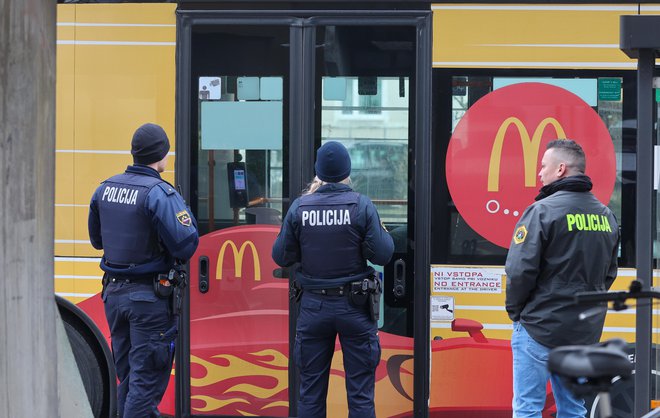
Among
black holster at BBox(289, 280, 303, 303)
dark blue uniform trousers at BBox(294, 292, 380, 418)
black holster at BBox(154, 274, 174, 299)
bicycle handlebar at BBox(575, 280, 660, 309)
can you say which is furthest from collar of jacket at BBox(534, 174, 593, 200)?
black holster at BBox(154, 274, 174, 299)

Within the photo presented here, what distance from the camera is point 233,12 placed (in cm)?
521

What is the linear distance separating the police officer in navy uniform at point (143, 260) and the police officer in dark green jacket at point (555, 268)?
68.8 inches

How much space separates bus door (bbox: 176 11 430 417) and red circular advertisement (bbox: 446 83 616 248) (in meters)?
0.32

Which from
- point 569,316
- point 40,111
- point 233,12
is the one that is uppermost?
point 233,12

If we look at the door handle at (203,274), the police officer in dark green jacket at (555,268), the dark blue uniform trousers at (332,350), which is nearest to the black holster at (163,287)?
the door handle at (203,274)

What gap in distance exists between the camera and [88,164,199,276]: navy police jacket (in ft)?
15.3

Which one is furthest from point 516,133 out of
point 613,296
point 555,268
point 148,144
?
point 613,296

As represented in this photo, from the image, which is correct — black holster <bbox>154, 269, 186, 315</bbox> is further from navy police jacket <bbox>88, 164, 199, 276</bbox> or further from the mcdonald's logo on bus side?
the mcdonald's logo on bus side

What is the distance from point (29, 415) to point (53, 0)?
5.85 ft

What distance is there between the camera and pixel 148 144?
15.7 feet

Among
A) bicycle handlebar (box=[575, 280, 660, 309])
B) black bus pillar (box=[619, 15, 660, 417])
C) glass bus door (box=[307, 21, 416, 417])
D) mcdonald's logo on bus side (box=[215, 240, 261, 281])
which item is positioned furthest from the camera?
mcdonald's logo on bus side (box=[215, 240, 261, 281])

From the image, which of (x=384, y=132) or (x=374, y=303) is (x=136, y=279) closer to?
(x=374, y=303)

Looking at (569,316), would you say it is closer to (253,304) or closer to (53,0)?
(253,304)

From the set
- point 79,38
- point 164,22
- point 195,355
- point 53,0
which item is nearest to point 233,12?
point 164,22
